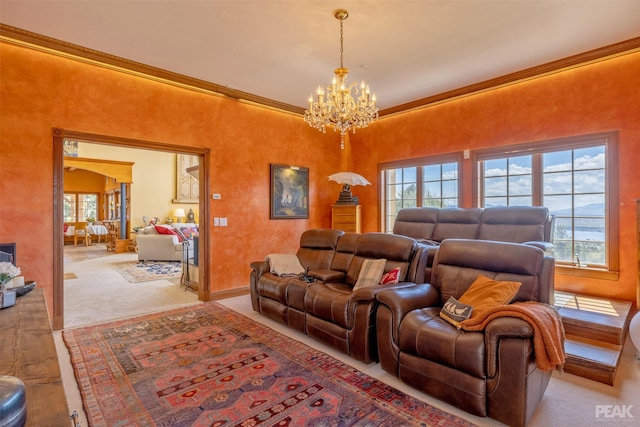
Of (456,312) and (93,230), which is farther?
(93,230)

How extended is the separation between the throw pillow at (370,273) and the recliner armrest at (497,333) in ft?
4.47

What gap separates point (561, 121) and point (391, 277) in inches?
127

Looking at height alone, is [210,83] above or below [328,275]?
above

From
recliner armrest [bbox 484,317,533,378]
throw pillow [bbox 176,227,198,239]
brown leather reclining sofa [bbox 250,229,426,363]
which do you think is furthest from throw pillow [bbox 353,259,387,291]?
throw pillow [bbox 176,227,198,239]

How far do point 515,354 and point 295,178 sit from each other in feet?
15.2

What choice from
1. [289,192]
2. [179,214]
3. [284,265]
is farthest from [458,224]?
[179,214]

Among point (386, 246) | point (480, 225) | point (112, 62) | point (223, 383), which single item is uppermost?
point (112, 62)

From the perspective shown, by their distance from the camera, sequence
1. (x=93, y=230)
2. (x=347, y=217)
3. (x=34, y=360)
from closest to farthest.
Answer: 1. (x=34, y=360)
2. (x=347, y=217)
3. (x=93, y=230)

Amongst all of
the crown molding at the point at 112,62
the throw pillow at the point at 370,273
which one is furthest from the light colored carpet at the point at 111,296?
the crown molding at the point at 112,62

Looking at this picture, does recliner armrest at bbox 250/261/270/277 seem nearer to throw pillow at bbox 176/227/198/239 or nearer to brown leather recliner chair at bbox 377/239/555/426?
brown leather recliner chair at bbox 377/239/555/426

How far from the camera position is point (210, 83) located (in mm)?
4734

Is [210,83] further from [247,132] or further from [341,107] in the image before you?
[341,107]

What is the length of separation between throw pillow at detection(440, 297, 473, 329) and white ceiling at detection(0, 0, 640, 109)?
263cm

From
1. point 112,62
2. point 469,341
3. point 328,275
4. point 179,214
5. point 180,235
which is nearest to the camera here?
point 469,341
